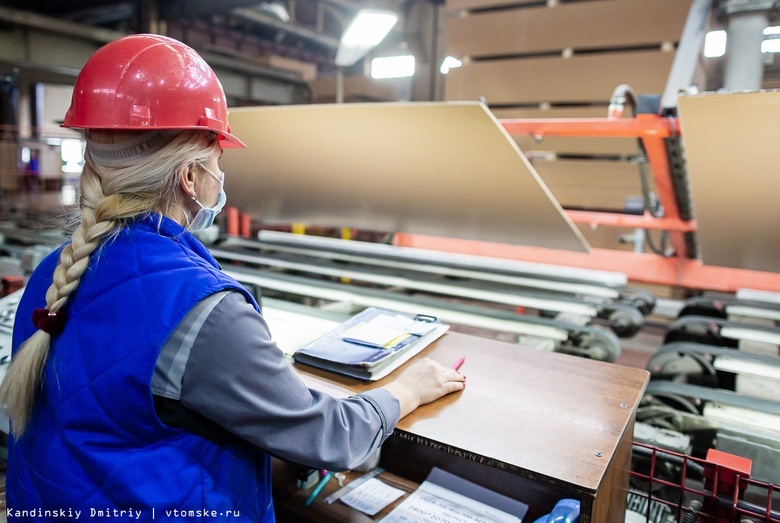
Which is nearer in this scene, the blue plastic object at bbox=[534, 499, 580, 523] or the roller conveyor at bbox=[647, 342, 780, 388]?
the blue plastic object at bbox=[534, 499, 580, 523]

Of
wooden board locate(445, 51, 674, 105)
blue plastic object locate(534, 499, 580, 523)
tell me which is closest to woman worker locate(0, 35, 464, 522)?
blue plastic object locate(534, 499, 580, 523)

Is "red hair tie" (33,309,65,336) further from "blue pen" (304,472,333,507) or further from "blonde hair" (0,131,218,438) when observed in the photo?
"blue pen" (304,472,333,507)

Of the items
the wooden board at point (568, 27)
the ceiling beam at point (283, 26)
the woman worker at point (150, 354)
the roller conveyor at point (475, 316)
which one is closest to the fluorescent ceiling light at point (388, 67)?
the ceiling beam at point (283, 26)

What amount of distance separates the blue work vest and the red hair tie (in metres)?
0.01

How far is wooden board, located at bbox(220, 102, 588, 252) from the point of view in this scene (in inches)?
79.7

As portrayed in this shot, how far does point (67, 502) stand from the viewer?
2.54 ft

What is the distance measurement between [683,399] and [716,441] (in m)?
0.31

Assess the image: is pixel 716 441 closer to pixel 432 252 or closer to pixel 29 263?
pixel 432 252

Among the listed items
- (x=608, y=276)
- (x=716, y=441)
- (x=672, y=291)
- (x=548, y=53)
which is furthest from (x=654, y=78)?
(x=716, y=441)

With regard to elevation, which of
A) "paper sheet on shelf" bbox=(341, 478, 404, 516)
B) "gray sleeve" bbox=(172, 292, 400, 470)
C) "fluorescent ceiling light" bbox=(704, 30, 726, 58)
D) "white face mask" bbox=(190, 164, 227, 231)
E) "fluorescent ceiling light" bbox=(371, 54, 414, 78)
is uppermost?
"fluorescent ceiling light" bbox=(371, 54, 414, 78)

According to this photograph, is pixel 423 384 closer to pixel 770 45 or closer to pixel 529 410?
pixel 529 410

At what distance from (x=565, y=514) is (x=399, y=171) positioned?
5.87 ft

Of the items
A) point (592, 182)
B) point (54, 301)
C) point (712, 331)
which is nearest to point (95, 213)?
point (54, 301)

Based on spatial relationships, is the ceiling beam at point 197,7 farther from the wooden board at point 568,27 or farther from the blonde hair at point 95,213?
the blonde hair at point 95,213
